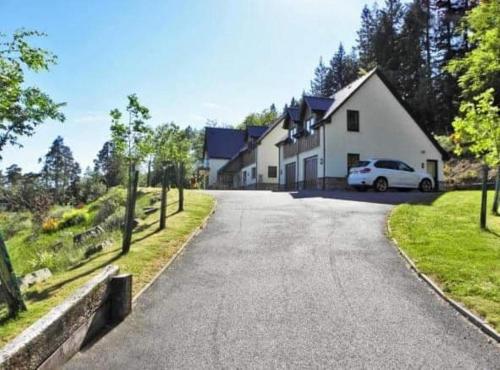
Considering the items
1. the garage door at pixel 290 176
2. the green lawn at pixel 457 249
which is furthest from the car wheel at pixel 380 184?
the garage door at pixel 290 176

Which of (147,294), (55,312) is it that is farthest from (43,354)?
(147,294)

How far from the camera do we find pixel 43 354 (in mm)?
3916

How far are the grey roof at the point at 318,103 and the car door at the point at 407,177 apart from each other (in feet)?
24.0

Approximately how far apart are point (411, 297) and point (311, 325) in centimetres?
195

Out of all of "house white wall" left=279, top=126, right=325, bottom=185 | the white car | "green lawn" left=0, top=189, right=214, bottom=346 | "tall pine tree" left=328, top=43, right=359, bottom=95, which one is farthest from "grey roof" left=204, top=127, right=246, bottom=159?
"green lawn" left=0, top=189, right=214, bottom=346

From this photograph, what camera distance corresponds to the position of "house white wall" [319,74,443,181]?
2708 centimetres

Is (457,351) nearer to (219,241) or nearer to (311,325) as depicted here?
(311,325)

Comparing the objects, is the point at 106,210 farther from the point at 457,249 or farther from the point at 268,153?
the point at 268,153

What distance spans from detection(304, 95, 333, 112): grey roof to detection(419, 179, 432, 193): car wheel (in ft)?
26.5

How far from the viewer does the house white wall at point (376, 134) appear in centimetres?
2708

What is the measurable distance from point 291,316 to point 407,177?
18.9m

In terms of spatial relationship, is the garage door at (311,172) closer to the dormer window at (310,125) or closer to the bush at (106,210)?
the dormer window at (310,125)

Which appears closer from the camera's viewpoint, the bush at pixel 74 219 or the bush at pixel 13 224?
the bush at pixel 74 219

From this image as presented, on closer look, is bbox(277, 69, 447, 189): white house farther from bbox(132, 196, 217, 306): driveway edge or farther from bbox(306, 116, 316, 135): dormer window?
bbox(132, 196, 217, 306): driveway edge
